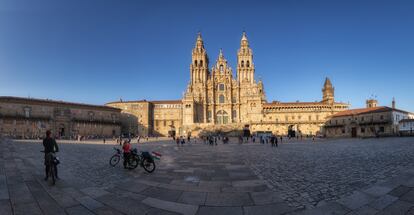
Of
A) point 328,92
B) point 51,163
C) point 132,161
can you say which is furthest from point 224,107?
point 51,163

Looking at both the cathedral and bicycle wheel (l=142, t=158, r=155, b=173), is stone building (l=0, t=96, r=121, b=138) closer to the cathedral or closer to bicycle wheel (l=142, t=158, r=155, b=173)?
Answer: the cathedral

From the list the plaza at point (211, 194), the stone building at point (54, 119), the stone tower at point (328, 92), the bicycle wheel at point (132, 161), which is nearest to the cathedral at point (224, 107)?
the stone tower at point (328, 92)

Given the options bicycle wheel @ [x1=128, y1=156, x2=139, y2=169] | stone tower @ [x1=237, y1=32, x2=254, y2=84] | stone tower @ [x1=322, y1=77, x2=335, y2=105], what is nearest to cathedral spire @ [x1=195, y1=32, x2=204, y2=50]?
stone tower @ [x1=237, y1=32, x2=254, y2=84]

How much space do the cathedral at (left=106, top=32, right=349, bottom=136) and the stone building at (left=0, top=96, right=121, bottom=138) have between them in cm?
791

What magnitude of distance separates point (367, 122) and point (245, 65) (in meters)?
39.1

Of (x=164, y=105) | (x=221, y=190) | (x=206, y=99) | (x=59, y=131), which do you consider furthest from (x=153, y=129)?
(x=221, y=190)

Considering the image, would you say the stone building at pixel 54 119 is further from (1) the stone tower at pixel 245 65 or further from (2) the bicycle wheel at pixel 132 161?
(2) the bicycle wheel at pixel 132 161

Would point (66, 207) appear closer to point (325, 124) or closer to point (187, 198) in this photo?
point (187, 198)

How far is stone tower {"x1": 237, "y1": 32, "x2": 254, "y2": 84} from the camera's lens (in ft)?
248

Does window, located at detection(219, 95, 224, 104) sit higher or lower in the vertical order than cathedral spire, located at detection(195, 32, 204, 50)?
lower

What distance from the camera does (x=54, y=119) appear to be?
5394 cm

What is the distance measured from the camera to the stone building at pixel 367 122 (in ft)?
167

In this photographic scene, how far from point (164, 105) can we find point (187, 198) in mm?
71436

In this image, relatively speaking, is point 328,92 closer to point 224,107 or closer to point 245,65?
point 245,65
